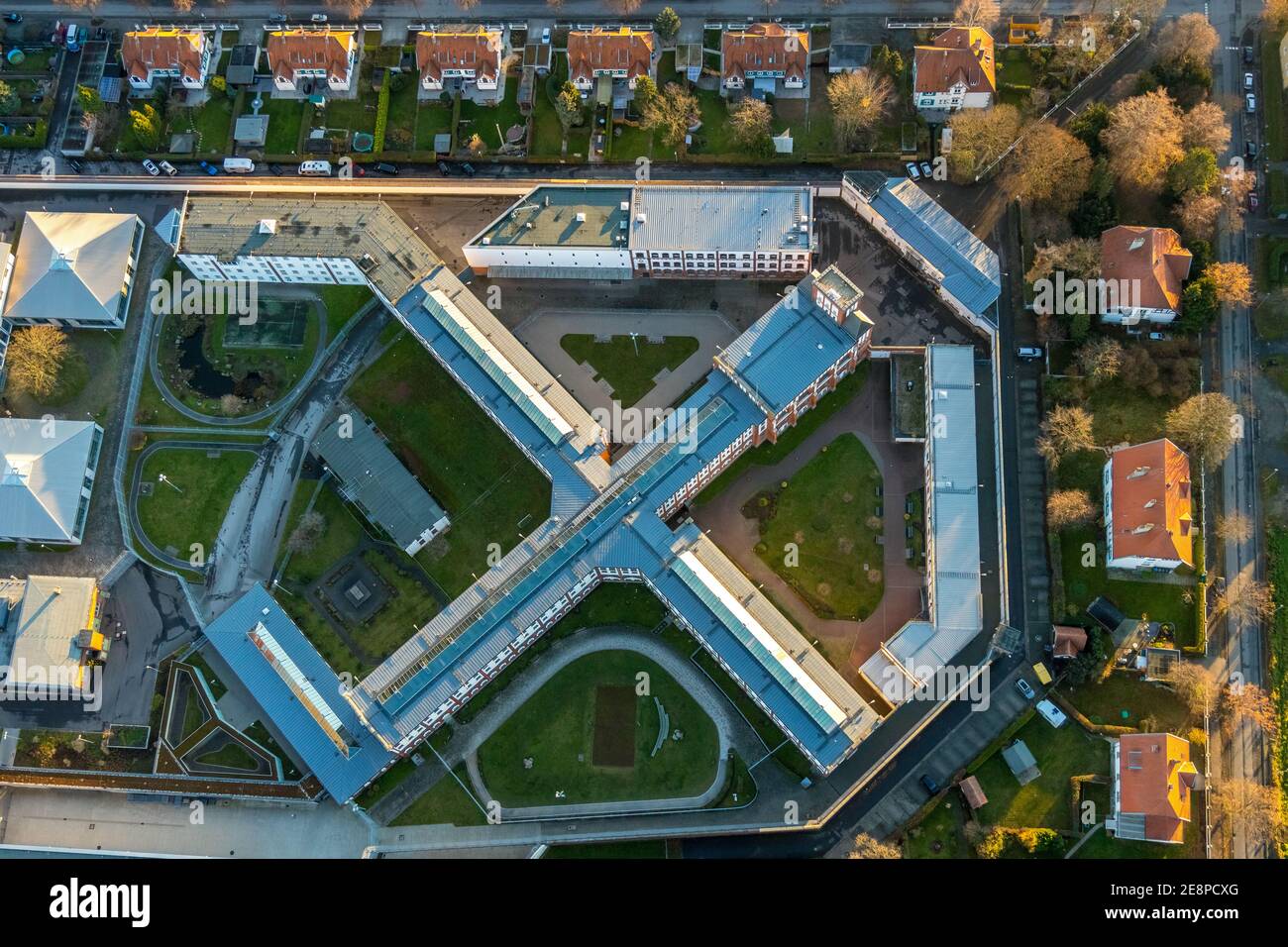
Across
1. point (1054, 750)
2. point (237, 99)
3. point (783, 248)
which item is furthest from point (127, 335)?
point (1054, 750)

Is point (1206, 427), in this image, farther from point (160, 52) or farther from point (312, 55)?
point (160, 52)

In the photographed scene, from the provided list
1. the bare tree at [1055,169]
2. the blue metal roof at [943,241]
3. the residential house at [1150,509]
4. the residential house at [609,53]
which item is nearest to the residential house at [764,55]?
the residential house at [609,53]

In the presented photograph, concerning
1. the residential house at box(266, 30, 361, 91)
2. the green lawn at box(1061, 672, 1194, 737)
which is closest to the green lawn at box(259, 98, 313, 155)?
the residential house at box(266, 30, 361, 91)

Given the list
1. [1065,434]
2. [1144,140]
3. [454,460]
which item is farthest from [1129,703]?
[454,460]

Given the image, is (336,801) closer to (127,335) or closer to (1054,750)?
(127,335)

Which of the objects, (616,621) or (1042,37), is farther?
(1042,37)

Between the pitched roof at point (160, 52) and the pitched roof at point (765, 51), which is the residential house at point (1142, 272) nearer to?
the pitched roof at point (765, 51)

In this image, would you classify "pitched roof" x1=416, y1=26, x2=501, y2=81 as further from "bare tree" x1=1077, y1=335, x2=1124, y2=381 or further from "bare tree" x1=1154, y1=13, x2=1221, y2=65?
"bare tree" x1=1154, y1=13, x2=1221, y2=65
